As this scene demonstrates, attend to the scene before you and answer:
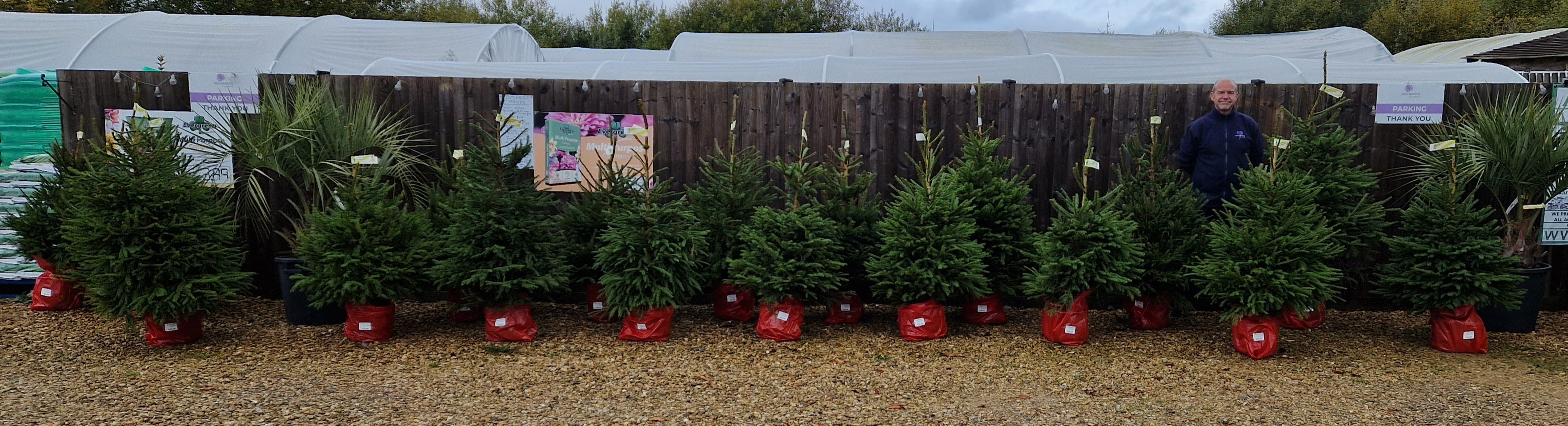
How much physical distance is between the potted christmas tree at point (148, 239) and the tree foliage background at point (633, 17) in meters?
21.7

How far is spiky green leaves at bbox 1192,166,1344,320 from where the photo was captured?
4.91 metres

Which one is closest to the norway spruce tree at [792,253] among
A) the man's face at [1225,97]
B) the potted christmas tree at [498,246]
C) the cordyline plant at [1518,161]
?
the potted christmas tree at [498,246]

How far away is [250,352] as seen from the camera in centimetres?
514

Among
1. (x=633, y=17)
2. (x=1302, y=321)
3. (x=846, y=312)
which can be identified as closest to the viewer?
(x=1302, y=321)

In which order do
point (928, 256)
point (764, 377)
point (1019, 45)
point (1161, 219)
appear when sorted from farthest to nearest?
point (1019, 45) < point (1161, 219) < point (928, 256) < point (764, 377)

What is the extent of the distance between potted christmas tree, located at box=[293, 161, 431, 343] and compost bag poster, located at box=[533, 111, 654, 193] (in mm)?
→ 1074

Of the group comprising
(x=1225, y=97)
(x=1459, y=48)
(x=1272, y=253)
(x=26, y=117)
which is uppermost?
(x=1459, y=48)

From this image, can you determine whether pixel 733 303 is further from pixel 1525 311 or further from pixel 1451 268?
pixel 1525 311

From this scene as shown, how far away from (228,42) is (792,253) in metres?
10.3

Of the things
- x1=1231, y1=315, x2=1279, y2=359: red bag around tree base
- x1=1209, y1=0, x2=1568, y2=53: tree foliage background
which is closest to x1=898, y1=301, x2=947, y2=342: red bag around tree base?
x1=1231, y1=315, x2=1279, y2=359: red bag around tree base

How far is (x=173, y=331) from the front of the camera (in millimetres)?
5199

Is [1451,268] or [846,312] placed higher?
[1451,268]

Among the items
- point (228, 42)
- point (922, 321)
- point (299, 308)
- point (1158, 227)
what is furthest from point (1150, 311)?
point (228, 42)

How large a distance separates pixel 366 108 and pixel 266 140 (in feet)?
1.82
